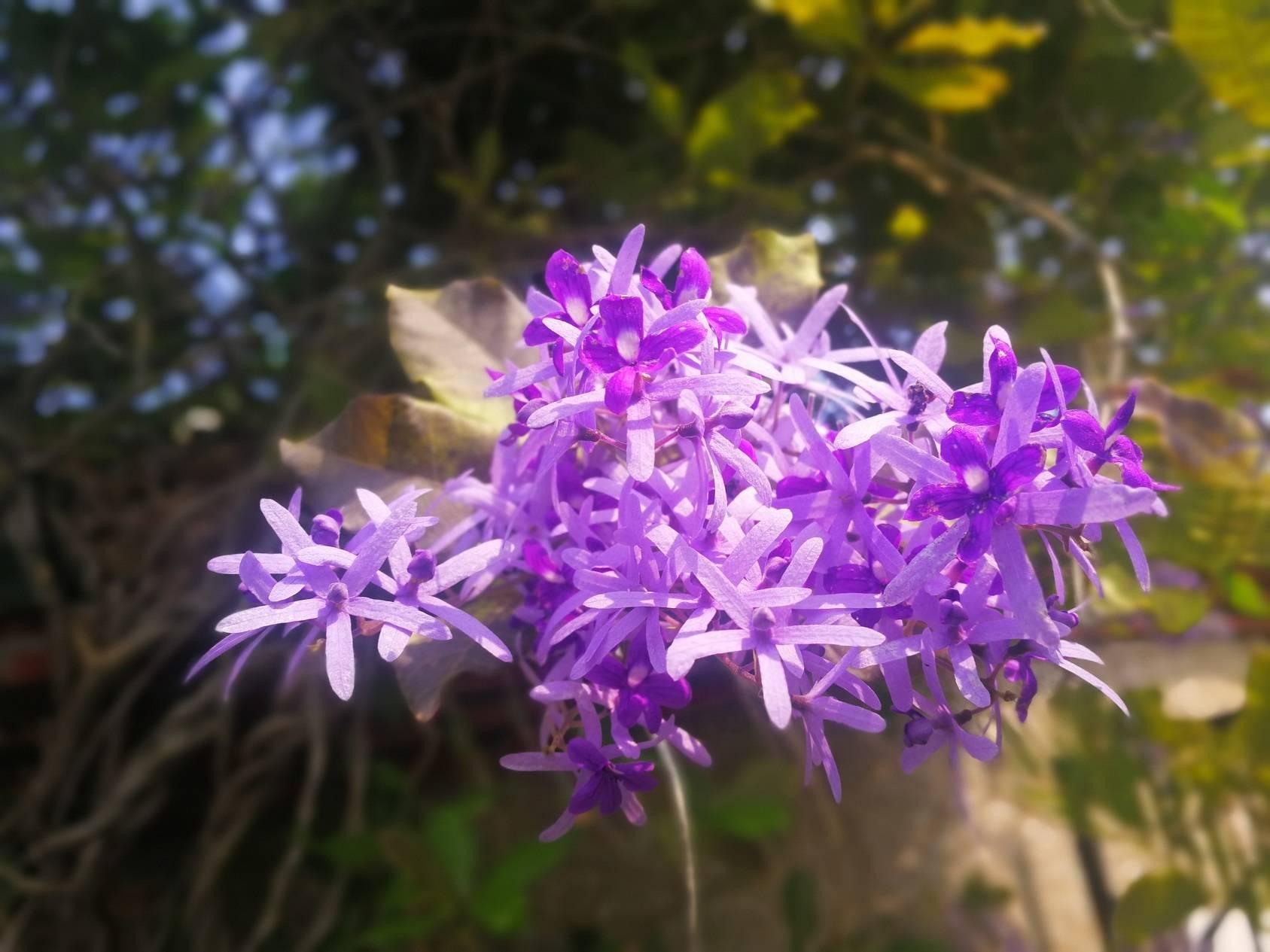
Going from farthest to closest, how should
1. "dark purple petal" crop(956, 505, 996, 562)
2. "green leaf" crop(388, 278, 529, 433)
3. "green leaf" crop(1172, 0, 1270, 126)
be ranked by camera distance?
"green leaf" crop(1172, 0, 1270, 126) → "green leaf" crop(388, 278, 529, 433) → "dark purple petal" crop(956, 505, 996, 562)

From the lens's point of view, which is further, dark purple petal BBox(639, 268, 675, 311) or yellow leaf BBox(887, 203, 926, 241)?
yellow leaf BBox(887, 203, 926, 241)

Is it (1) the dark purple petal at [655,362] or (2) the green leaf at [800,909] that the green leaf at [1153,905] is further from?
(1) the dark purple petal at [655,362]

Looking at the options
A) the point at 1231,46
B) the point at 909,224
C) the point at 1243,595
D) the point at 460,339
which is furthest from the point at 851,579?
the point at 909,224

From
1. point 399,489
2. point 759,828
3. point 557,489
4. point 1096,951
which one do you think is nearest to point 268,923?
point 759,828

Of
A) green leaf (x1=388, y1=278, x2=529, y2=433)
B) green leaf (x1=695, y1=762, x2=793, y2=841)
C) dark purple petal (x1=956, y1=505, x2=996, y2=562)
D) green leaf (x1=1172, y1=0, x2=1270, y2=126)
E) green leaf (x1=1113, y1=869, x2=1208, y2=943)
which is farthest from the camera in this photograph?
green leaf (x1=695, y1=762, x2=793, y2=841)

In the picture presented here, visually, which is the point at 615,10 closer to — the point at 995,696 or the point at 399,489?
the point at 399,489

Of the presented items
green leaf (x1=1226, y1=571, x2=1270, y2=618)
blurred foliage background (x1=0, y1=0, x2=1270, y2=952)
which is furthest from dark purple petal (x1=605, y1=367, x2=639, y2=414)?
green leaf (x1=1226, y1=571, x2=1270, y2=618)

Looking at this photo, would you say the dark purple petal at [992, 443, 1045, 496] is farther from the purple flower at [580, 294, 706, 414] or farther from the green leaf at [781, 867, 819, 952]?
the green leaf at [781, 867, 819, 952]

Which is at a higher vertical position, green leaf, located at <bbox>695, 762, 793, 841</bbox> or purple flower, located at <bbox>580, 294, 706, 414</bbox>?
purple flower, located at <bbox>580, 294, 706, 414</bbox>
